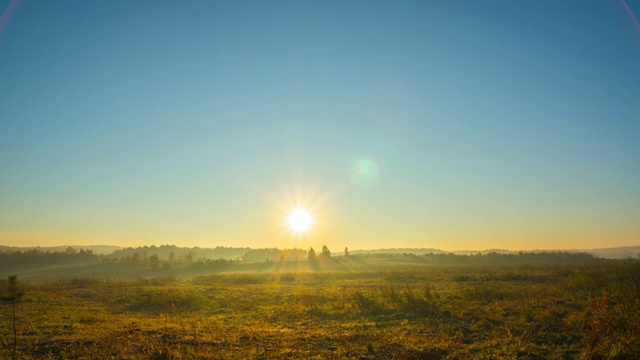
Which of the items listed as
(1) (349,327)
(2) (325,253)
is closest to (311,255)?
(2) (325,253)

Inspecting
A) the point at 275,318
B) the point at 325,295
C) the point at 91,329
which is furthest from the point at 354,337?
the point at 325,295

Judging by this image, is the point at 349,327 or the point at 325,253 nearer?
the point at 349,327

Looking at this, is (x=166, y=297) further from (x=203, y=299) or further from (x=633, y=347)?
(x=633, y=347)

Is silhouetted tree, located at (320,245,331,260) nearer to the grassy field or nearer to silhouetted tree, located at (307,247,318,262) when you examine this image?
silhouetted tree, located at (307,247,318,262)

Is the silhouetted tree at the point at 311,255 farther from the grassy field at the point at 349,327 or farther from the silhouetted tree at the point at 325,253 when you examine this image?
the grassy field at the point at 349,327

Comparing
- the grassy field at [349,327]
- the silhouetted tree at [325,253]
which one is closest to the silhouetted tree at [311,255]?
the silhouetted tree at [325,253]

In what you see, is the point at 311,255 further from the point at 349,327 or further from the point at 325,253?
the point at 349,327

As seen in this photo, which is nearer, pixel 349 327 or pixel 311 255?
pixel 349 327

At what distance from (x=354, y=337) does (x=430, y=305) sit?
324 inches

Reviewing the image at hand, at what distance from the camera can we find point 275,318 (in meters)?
19.9

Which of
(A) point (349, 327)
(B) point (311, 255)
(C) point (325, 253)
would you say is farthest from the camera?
(C) point (325, 253)

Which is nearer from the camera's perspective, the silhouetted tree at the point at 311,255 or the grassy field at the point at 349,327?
the grassy field at the point at 349,327

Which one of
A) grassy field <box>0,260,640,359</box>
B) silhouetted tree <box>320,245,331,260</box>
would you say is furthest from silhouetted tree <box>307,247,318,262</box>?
grassy field <box>0,260,640,359</box>

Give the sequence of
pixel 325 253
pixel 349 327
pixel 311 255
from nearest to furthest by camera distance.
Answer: pixel 349 327 < pixel 311 255 < pixel 325 253
